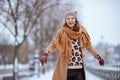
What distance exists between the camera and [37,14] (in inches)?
918

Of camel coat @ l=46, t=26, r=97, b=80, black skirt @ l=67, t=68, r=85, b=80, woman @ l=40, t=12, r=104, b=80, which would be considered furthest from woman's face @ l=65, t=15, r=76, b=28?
black skirt @ l=67, t=68, r=85, b=80

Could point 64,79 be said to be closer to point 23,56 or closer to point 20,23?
point 20,23

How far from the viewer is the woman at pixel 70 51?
19.7 feet

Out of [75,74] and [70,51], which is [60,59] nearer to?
[70,51]

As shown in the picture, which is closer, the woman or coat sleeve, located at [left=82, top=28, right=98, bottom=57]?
the woman

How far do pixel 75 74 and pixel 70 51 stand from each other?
349mm

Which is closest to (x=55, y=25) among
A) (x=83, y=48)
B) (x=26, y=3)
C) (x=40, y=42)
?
(x=40, y=42)

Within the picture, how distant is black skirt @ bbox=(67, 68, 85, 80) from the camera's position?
237 inches

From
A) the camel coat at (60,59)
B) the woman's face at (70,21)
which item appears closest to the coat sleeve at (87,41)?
the camel coat at (60,59)

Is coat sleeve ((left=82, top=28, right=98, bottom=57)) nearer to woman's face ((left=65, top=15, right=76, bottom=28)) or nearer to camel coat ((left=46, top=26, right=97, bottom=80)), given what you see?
camel coat ((left=46, top=26, right=97, bottom=80))

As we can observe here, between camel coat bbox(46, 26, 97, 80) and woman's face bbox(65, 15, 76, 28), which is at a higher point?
woman's face bbox(65, 15, 76, 28)

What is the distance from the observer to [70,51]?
601 centimetres

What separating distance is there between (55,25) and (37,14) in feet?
61.7

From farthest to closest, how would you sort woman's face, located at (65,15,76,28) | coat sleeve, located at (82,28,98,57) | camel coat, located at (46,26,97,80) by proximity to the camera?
coat sleeve, located at (82,28,98,57) → woman's face, located at (65,15,76,28) → camel coat, located at (46,26,97,80)
